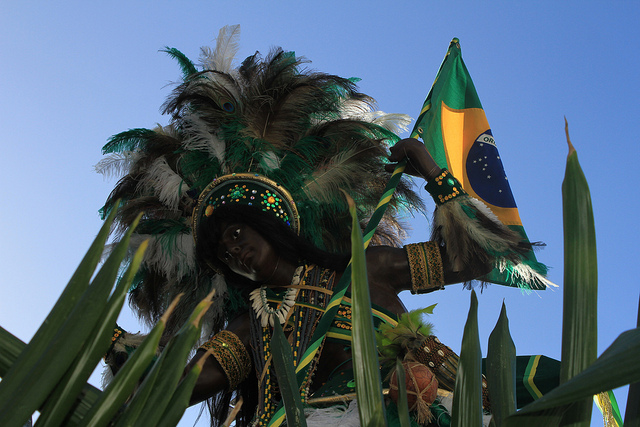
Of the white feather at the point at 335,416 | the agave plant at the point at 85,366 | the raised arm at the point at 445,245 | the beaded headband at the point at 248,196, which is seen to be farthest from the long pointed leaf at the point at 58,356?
the beaded headband at the point at 248,196

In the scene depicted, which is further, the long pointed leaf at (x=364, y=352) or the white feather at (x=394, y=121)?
the white feather at (x=394, y=121)

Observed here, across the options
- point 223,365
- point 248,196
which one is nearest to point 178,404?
point 223,365

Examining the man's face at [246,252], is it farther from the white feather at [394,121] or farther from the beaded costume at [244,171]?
the white feather at [394,121]

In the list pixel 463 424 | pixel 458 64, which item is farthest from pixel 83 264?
pixel 458 64

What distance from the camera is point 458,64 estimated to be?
3.62 meters

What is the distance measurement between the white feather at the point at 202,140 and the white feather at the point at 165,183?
0.16m

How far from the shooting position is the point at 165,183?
3275mm

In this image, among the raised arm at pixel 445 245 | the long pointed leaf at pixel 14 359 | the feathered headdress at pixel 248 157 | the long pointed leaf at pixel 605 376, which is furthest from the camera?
the feathered headdress at pixel 248 157

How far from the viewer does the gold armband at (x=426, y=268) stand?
2791 mm

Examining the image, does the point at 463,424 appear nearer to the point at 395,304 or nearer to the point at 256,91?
the point at 395,304

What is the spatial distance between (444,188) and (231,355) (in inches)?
47.7

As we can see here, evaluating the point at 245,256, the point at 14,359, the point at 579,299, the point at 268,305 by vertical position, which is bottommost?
the point at 14,359

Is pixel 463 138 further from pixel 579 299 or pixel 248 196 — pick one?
pixel 579 299

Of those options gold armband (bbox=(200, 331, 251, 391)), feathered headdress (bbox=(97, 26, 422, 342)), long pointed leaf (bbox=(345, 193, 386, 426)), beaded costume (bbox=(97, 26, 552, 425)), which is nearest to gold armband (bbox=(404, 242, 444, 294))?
beaded costume (bbox=(97, 26, 552, 425))
